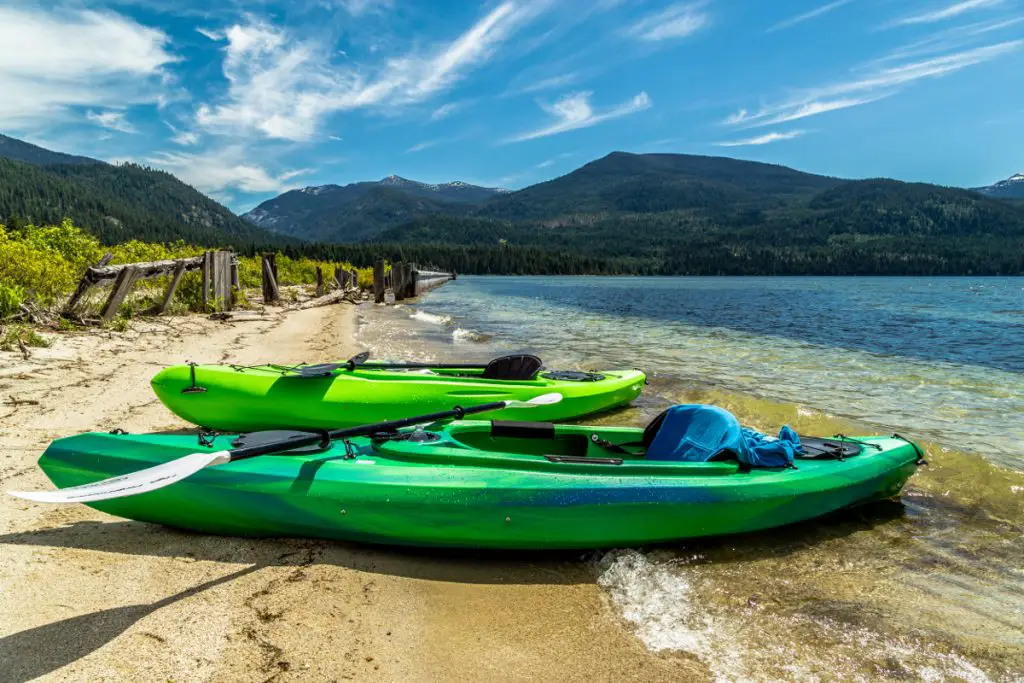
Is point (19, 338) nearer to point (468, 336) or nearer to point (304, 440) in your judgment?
point (304, 440)

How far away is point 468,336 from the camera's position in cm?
1975

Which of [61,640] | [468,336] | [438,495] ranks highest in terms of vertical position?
[438,495]

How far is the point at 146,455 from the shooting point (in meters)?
4.58

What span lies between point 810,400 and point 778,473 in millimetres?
6503

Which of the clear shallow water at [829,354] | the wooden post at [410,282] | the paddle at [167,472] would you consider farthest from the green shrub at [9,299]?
the wooden post at [410,282]

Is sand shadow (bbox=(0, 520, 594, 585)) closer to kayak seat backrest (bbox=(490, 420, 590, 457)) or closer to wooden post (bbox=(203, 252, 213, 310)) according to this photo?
kayak seat backrest (bbox=(490, 420, 590, 457))

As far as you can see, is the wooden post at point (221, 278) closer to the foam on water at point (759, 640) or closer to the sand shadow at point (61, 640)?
the sand shadow at point (61, 640)

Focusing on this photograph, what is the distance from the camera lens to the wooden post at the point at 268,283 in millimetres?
23516

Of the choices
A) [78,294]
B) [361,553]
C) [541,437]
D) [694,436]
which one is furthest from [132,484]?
[78,294]

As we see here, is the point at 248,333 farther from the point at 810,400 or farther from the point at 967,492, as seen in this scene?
the point at 967,492

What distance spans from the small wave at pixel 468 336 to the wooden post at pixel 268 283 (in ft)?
28.6

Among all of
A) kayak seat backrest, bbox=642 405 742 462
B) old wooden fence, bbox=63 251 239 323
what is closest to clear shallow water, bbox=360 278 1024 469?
kayak seat backrest, bbox=642 405 742 462

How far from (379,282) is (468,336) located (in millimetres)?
17713

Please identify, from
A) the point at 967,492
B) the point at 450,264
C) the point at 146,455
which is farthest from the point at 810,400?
the point at 450,264
